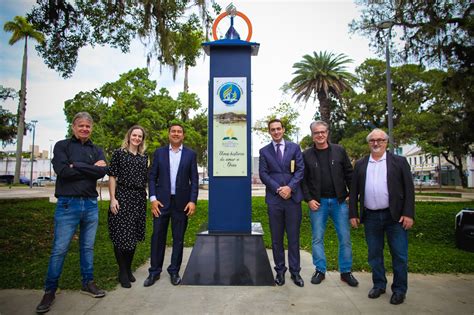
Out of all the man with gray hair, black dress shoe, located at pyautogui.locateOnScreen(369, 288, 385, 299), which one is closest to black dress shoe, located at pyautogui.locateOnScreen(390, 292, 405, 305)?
black dress shoe, located at pyautogui.locateOnScreen(369, 288, 385, 299)

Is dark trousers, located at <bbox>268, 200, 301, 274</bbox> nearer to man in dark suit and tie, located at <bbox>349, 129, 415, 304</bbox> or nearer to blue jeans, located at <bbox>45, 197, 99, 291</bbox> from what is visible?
man in dark suit and tie, located at <bbox>349, 129, 415, 304</bbox>

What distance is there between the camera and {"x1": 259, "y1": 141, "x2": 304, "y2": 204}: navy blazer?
4.25m

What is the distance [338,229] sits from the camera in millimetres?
4344

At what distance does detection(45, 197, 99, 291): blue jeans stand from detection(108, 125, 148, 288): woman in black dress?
1.04 feet

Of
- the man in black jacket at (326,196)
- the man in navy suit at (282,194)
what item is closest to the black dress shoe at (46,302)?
the man in navy suit at (282,194)

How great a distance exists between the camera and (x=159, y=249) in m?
4.28

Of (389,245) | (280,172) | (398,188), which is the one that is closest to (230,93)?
(280,172)

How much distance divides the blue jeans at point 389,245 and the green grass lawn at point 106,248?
3.98ft

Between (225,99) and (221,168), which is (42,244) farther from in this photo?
(225,99)

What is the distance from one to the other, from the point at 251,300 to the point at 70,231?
7.23ft

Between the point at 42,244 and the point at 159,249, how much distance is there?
4.13m

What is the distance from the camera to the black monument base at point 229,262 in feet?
13.4

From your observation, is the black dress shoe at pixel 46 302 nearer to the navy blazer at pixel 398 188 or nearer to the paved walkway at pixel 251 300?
the paved walkway at pixel 251 300

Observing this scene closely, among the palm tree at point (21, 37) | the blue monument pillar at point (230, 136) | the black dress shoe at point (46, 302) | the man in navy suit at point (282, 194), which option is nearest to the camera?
the black dress shoe at point (46, 302)
